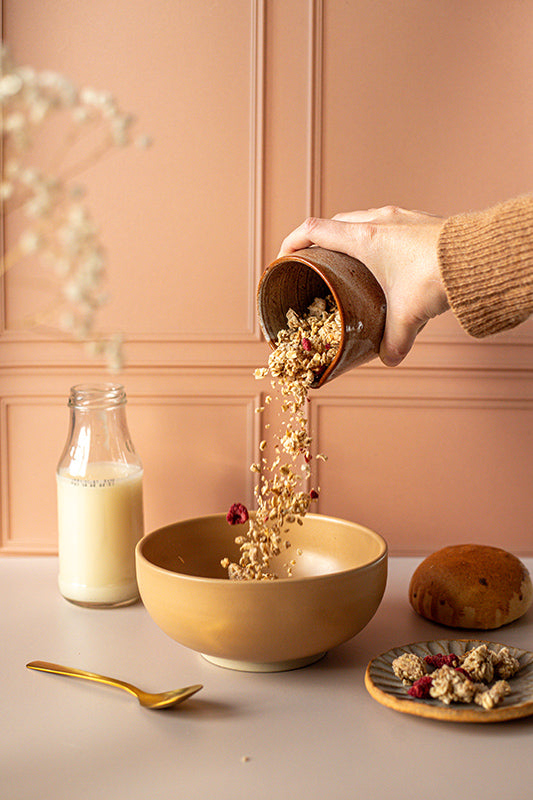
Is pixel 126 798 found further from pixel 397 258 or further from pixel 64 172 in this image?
pixel 64 172

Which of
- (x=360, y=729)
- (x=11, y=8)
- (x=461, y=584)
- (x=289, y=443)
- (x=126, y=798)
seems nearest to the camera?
(x=126, y=798)

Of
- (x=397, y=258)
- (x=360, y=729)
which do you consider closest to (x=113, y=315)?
(x=397, y=258)

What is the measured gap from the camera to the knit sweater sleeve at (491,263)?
91 centimetres

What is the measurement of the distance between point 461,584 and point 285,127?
0.89m

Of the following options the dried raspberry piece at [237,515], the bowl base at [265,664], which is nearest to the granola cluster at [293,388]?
the dried raspberry piece at [237,515]

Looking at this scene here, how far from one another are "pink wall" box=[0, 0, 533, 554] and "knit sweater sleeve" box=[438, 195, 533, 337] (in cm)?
59

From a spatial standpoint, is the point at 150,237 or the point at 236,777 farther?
the point at 150,237

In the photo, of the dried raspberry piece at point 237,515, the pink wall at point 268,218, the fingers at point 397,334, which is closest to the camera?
the fingers at point 397,334

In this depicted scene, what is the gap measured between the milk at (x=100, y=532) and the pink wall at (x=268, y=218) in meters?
0.29

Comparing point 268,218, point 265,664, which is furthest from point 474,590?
point 268,218

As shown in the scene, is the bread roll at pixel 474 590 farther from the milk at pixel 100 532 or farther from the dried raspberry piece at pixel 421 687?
the milk at pixel 100 532

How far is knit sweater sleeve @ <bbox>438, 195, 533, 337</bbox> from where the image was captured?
0.91 metres

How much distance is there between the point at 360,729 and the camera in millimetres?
893

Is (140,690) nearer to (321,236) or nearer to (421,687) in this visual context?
(421,687)
